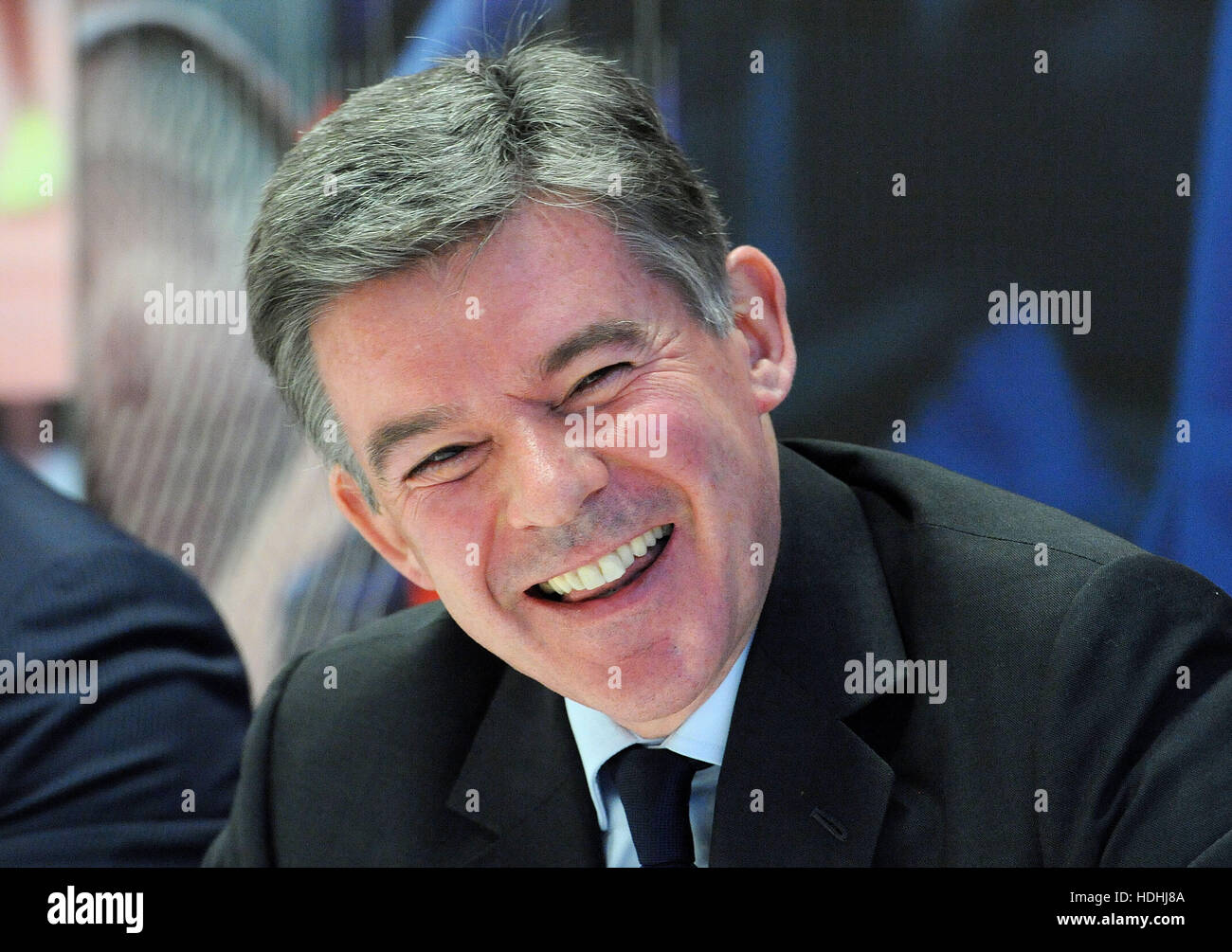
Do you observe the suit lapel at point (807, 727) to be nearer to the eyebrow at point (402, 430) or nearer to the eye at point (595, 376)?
the eye at point (595, 376)

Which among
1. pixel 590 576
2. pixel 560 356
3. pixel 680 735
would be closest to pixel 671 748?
pixel 680 735

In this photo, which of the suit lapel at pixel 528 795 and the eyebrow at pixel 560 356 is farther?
the suit lapel at pixel 528 795

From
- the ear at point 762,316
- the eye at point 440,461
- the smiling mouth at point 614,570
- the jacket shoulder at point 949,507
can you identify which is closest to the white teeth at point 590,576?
the smiling mouth at point 614,570

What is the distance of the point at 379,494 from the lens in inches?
63.4

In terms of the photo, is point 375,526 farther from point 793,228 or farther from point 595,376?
point 793,228

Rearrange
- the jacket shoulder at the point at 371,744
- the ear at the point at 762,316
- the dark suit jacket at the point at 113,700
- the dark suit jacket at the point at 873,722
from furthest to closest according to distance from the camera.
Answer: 1. the dark suit jacket at the point at 113,700
2. the jacket shoulder at the point at 371,744
3. the ear at the point at 762,316
4. the dark suit jacket at the point at 873,722

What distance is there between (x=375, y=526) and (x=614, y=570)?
37 cm

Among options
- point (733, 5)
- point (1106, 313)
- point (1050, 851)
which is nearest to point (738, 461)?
point (1050, 851)

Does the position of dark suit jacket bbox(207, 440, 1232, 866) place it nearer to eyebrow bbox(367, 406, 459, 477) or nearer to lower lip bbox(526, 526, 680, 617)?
lower lip bbox(526, 526, 680, 617)

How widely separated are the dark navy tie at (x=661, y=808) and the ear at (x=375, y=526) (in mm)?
370

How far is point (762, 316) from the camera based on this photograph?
5.49 feet

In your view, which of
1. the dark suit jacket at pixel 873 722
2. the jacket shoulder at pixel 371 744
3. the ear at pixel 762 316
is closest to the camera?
the dark suit jacket at pixel 873 722

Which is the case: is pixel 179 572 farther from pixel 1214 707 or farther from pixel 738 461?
pixel 1214 707

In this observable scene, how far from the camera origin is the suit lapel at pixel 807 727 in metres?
1.55
